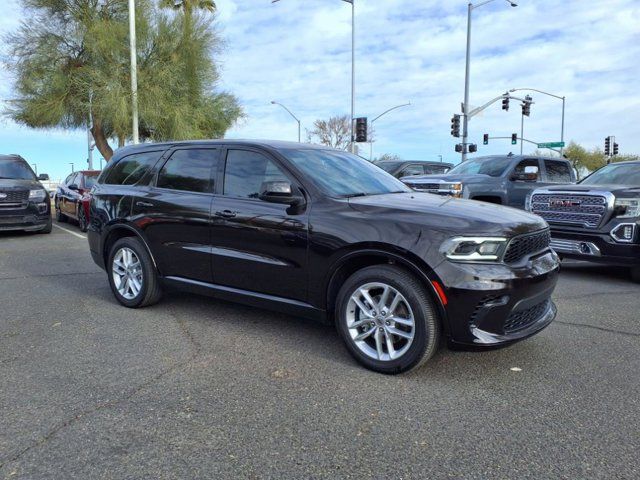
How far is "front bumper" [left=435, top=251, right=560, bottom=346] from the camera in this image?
3594 millimetres

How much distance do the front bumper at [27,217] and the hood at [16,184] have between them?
1.32 feet

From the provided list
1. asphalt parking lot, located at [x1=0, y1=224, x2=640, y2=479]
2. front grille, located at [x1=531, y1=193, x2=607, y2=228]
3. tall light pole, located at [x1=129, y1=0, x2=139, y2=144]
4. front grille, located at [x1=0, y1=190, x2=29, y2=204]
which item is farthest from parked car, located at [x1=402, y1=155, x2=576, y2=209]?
tall light pole, located at [x1=129, y1=0, x2=139, y2=144]

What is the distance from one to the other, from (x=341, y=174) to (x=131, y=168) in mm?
2491

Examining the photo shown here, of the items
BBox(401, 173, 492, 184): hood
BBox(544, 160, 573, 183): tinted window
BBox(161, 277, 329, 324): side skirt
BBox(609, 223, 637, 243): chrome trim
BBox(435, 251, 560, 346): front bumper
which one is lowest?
BBox(161, 277, 329, 324): side skirt

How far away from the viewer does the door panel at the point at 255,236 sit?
4328mm

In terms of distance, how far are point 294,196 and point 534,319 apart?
2.03 m

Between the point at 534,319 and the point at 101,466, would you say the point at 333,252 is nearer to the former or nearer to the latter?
the point at 534,319

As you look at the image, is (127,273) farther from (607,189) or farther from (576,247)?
(607,189)

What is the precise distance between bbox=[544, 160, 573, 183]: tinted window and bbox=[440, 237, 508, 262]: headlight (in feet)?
30.4

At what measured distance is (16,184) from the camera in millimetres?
11555

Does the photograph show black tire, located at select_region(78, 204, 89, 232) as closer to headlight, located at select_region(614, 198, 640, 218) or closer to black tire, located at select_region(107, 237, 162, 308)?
black tire, located at select_region(107, 237, 162, 308)

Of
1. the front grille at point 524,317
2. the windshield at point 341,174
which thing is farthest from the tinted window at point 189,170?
the front grille at point 524,317

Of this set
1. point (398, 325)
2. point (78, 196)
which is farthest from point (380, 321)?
point (78, 196)

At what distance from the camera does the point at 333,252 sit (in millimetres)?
4086
